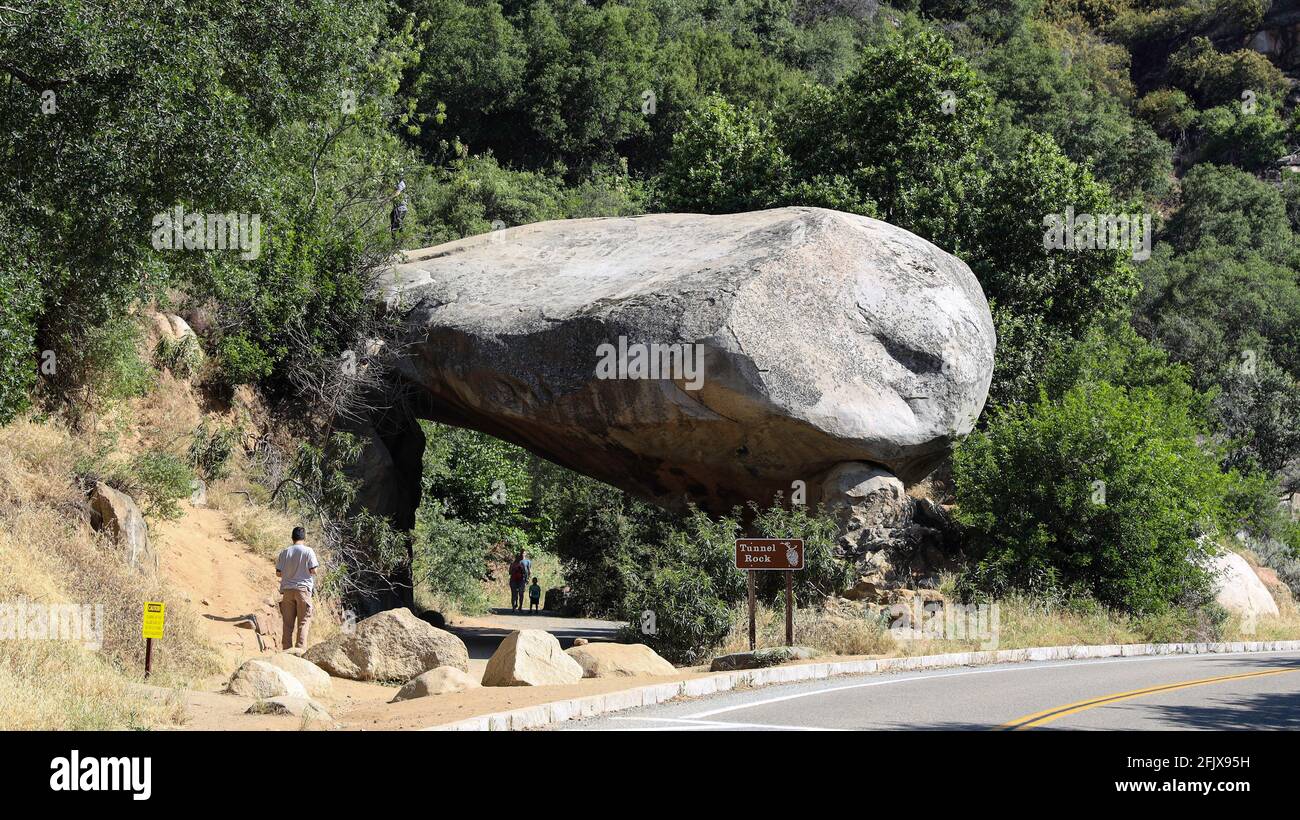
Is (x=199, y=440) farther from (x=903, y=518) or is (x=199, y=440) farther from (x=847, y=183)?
(x=847, y=183)

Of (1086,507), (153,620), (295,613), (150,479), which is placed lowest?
(295,613)

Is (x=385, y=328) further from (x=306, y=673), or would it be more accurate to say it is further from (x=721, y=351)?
(x=306, y=673)

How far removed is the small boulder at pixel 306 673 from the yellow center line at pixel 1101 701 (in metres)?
7.00

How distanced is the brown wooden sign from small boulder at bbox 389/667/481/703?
3.94 m

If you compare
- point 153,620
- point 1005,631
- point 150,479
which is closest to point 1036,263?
point 1005,631

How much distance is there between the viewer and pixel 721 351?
739 inches

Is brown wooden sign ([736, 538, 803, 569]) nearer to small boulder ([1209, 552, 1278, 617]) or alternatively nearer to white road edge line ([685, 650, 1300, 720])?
white road edge line ([685, 650, 1300, 720])

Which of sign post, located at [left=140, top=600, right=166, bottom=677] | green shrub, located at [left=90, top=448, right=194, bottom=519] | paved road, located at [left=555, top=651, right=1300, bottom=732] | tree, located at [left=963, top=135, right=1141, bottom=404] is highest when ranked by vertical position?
tree, located at [left=963, top=135, right=1141, bottom=404]

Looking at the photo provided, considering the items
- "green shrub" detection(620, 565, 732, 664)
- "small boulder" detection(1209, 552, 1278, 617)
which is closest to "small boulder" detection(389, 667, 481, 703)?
"green shrub" detection(620, 565, 732, 664)

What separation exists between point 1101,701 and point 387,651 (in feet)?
25.4

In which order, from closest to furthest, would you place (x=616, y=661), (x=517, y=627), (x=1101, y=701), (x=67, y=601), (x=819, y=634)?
(x=1101, y=701), (x=67, y=601), (x=616, y=661), (x=819, y=634), (x=517, y=627)

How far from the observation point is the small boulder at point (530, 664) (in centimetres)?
1280

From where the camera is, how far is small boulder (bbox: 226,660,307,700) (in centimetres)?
1178

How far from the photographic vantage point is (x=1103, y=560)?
2033 centimetres
